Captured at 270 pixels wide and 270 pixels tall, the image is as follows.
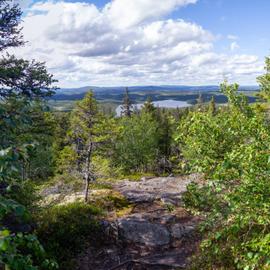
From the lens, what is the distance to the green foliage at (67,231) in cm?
1421

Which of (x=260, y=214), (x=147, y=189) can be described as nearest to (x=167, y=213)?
(x=147, y=189)

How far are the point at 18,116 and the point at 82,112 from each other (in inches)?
628

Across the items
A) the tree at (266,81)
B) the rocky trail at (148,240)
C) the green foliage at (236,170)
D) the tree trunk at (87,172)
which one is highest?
the tree at (266,81)

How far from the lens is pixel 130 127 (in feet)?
143

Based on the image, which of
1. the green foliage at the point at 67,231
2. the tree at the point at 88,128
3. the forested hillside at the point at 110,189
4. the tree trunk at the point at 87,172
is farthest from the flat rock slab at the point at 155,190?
the green foliage at the point at 67,231

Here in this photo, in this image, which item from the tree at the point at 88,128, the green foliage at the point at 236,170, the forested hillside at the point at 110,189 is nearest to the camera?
the forested hillside at the point at 110,189

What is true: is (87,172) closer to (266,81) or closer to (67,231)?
(67,231)

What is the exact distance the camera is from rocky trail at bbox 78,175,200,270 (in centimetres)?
1403

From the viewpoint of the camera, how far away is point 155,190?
23250 millimetres

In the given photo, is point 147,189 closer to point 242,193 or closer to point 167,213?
point 167,213

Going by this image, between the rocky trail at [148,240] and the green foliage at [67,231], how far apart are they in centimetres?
54

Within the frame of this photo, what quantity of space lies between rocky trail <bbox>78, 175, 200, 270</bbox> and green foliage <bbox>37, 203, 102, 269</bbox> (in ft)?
1.76

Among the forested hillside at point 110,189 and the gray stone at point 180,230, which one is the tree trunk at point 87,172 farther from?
the gray stone at point 180,230

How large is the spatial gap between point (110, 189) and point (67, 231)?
7.54 m
